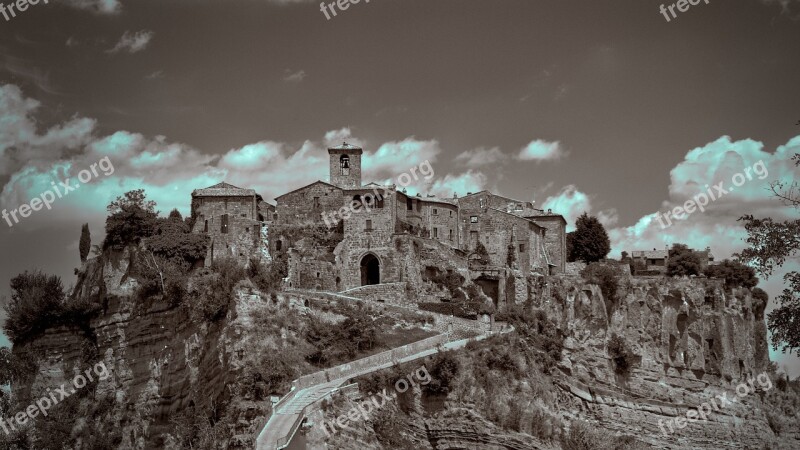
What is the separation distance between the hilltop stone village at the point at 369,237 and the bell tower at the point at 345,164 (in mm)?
80

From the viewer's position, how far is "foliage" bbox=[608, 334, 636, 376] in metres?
61.4

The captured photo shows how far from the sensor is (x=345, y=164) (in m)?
65.9

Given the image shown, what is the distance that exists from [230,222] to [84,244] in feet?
39.3

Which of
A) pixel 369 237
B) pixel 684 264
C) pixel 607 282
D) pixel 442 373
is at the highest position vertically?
pixel 369 237

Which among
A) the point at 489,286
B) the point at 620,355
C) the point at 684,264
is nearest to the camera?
the point at 489,286

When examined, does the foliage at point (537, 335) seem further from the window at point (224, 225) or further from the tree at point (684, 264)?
the tree at point (684, 264)

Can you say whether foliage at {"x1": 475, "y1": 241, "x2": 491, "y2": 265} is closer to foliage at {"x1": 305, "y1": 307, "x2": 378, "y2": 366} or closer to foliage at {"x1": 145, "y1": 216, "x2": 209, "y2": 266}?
foliage at {"x1": 305, "y1": 307, "x2": 378, "y2": 366}

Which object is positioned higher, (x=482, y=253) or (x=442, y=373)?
(x=482, y=253)

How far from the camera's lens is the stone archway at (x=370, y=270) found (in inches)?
2286

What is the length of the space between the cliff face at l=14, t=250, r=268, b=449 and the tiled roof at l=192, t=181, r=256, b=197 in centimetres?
720

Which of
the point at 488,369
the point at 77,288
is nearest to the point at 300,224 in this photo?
the point at 77,288

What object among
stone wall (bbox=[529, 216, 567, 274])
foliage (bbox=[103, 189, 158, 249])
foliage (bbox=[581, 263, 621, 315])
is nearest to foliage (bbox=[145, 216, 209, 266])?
foliage (bbox=[103, 189, 158, 249])

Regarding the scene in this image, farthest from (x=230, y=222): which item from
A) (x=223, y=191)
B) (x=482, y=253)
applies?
(x=482, y=253)

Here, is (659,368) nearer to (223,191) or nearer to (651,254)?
(651,254)
